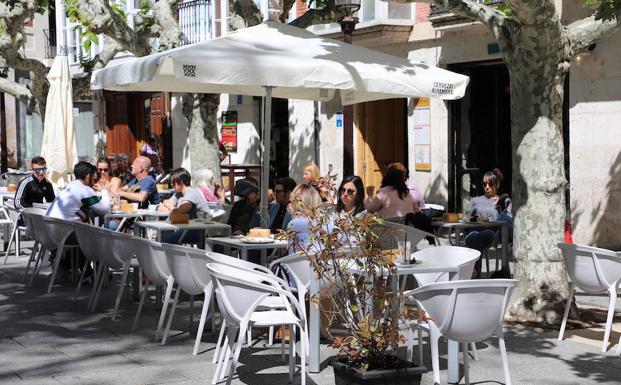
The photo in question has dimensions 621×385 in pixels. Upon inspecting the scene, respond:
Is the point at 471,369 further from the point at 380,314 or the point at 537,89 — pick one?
the point at 537,89

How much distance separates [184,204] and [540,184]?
13.2ft

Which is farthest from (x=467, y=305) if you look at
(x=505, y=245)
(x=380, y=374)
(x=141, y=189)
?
(x=141, y=189)

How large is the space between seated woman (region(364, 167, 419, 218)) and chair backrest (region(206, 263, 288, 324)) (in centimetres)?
495

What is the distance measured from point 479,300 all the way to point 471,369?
1.47m

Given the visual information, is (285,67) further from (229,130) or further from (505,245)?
(229,130)

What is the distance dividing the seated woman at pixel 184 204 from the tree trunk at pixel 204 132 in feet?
17.4

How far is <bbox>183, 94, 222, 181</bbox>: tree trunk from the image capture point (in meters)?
17.8

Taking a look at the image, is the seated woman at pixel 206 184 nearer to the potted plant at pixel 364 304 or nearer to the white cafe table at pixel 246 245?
the white cafe table at pixel 246 245

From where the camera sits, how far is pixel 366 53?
10.6 m

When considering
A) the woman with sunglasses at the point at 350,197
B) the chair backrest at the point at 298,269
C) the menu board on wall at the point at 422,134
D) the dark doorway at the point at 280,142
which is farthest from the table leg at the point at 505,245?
the dark doorway at the point at 280,142

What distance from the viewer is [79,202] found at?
11953mm

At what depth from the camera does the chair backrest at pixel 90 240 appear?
10.1 metres

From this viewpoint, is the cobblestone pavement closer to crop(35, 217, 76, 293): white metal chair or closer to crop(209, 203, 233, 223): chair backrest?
crop(35, 217, 76, 293): white metal chair

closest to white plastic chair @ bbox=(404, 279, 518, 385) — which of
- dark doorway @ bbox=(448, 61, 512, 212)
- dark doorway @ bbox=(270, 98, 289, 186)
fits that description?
dark doorway @ bbox=(448, 61, 512, 212)
